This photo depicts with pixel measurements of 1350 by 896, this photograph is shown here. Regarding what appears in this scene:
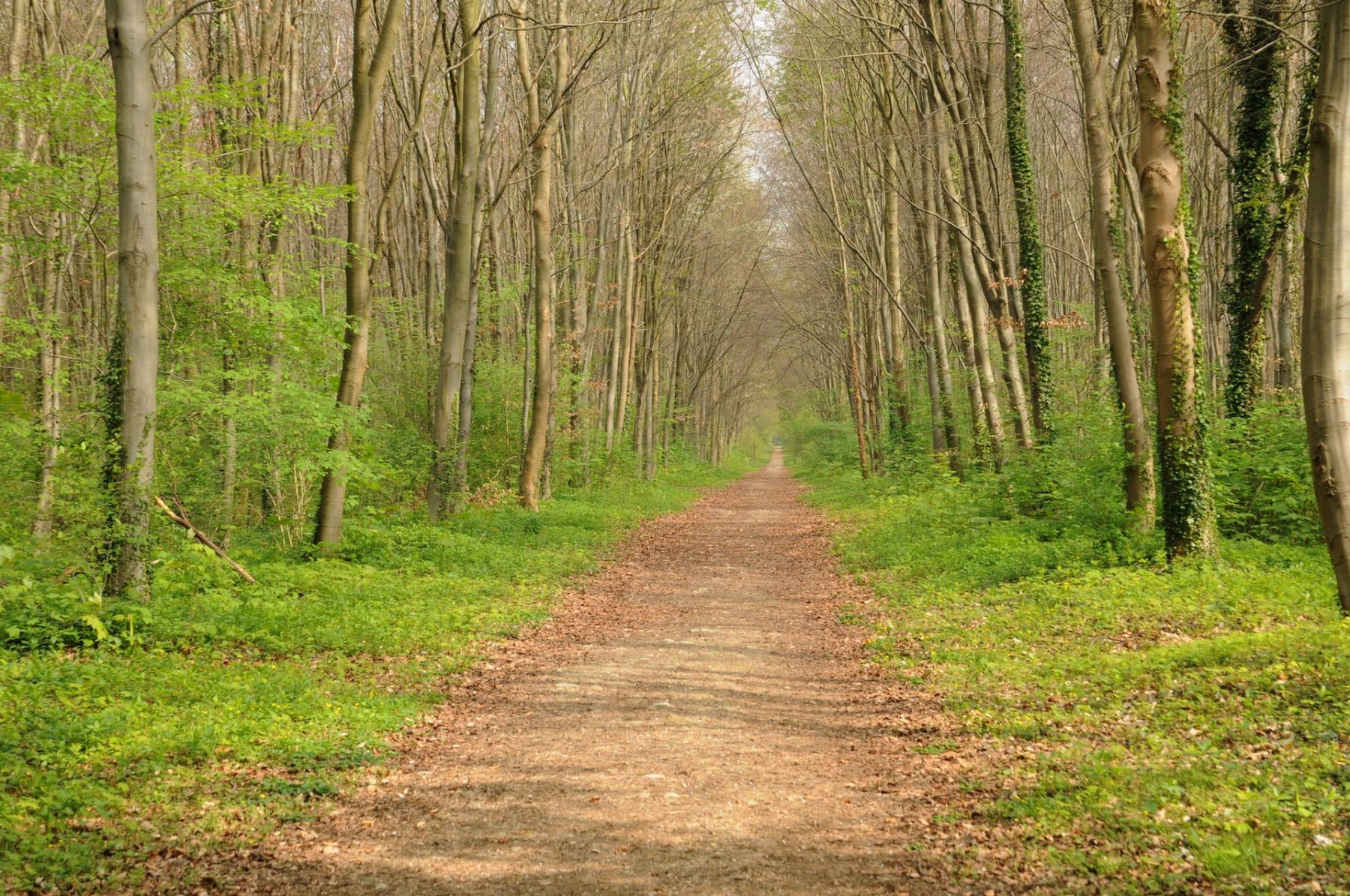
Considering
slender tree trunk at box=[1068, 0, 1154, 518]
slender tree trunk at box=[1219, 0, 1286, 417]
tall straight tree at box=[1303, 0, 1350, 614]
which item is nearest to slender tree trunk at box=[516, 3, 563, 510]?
slender tree trunk at box=[1068, 0, 1154, 518]

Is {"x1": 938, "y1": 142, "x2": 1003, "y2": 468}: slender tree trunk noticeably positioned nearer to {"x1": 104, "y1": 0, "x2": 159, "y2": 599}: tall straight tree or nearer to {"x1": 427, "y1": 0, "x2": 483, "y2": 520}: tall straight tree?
{"x1": 427, "y1": 0, "x2": 483, "y2": 520}: tall straight tree

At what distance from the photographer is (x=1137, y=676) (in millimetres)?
6336

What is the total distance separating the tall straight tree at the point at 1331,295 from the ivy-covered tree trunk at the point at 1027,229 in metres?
7.43

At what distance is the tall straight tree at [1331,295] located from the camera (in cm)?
591

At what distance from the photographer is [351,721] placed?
20.1 feet

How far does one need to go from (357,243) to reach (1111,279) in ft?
31.1

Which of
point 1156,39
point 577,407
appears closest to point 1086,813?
point 1156,39

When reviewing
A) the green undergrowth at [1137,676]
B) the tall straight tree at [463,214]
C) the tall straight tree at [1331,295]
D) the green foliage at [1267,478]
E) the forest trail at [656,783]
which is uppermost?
the tall straight tree at [463,214]

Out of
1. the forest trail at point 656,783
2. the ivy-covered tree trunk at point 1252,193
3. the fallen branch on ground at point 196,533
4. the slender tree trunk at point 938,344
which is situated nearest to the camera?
the forest trail at point 656,783

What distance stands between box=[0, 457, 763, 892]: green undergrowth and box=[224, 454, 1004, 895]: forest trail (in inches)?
16.4

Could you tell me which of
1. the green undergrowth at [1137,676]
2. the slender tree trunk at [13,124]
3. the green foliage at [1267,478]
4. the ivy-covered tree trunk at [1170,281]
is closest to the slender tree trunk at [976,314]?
the green undergrowth at [1137,676]

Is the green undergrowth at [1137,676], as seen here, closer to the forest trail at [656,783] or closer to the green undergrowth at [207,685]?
the forest trail at [656,783]

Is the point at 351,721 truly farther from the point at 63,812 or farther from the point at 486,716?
the point at 63,812

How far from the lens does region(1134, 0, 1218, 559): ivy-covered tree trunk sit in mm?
9070
